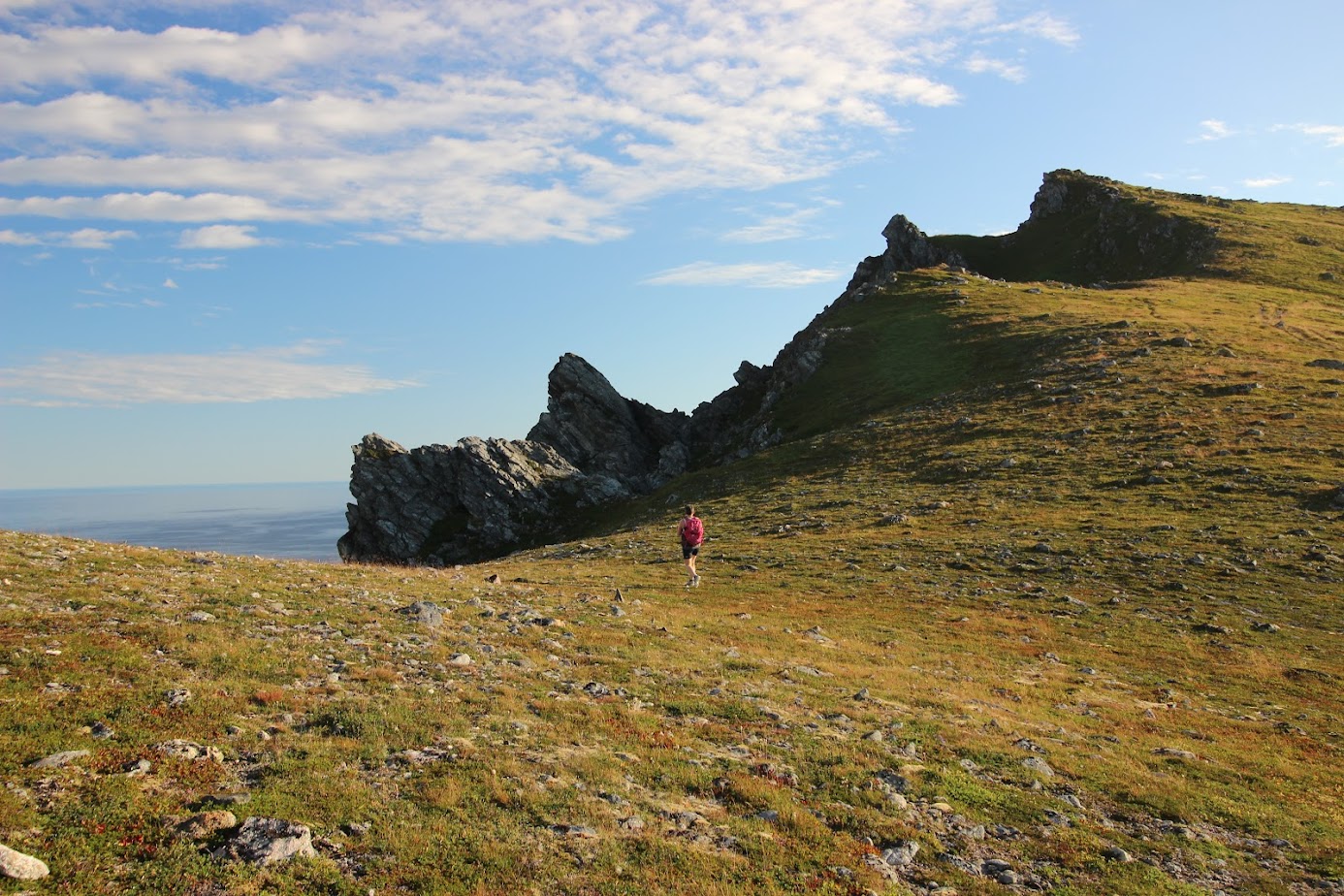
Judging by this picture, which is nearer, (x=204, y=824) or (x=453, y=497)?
(x=204, y=824)

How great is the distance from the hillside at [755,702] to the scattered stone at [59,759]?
10cm

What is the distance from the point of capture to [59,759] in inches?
444

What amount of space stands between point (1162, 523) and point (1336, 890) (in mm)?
31935

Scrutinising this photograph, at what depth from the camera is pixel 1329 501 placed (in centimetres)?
4034

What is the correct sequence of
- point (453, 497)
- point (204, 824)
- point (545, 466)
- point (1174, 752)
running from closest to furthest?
1. point (204, 824)
2. point (1174, 752)
3. point (453, 497)
4. point (545, 466)

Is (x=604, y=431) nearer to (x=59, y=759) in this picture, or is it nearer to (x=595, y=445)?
(x=595, y=445)

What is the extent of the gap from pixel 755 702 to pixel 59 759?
13.7 m

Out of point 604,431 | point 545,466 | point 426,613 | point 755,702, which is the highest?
point 604,431

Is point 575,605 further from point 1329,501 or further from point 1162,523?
point 1329,501

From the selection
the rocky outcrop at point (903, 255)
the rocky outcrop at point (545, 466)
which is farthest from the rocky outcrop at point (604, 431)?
the rocky outcrop at point (903, 255)

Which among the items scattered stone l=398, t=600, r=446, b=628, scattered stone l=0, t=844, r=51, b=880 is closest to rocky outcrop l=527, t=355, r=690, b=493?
scattered stone l=398, t=600, r=446, b=628

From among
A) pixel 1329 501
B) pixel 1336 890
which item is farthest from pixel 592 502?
pixel 1336 890

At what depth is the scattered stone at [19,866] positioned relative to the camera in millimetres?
8570

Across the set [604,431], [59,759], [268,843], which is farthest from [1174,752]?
[604,431]
